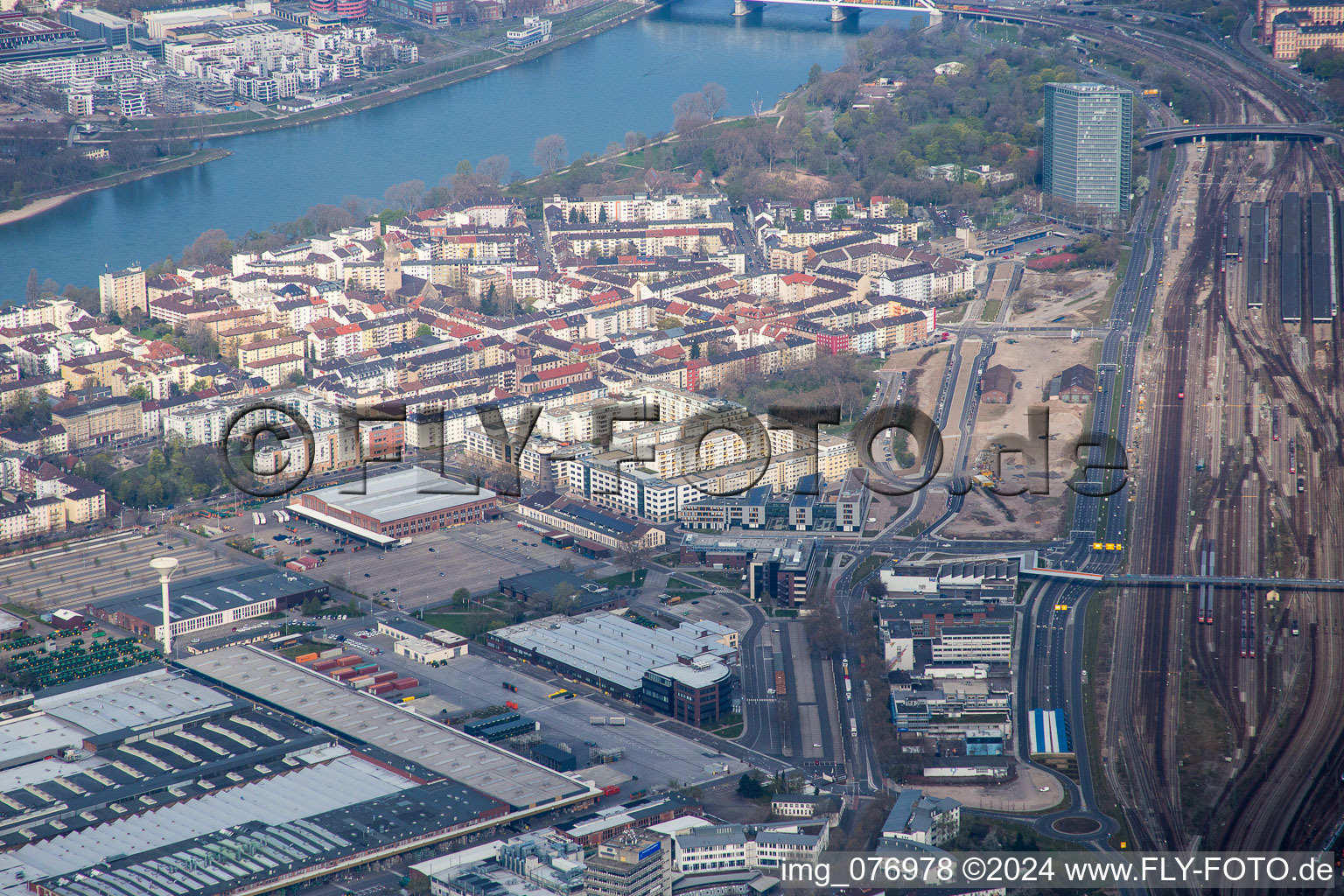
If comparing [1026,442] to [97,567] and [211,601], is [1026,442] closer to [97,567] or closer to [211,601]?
[211,601]

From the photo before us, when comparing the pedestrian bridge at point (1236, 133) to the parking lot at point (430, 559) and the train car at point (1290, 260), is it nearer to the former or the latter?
the train car at point (1290, 260)

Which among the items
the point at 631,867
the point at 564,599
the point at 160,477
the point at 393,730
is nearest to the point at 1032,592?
the point at 564,599

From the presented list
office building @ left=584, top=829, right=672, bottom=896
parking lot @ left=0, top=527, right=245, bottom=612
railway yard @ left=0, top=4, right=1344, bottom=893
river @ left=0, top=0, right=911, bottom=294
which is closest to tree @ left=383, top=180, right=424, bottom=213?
river @ left=0, top=0, right=911, bottom=294

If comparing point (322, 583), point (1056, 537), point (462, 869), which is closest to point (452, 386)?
point (322, 583)

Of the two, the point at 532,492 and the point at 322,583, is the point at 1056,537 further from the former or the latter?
the point at 322,583

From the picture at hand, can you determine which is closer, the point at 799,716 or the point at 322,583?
the point at 799,716

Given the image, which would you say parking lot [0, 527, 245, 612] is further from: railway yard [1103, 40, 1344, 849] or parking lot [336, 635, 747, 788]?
railway yard [1103, 40, 1344, 849]

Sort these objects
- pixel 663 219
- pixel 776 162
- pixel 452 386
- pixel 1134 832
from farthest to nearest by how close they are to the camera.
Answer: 1. pixel 776 162
2. pixel 663 219
3. pixel 452 386
4. pixel 1134 832
